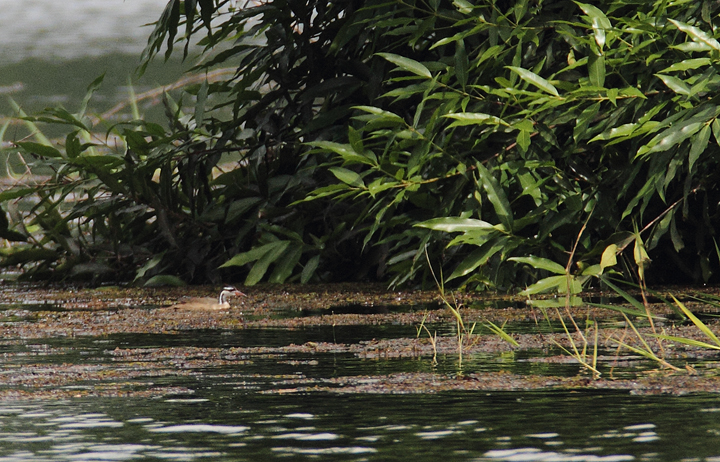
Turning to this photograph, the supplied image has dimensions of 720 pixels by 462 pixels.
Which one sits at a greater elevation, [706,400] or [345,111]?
[345,111]

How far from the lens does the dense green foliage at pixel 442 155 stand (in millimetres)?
5422

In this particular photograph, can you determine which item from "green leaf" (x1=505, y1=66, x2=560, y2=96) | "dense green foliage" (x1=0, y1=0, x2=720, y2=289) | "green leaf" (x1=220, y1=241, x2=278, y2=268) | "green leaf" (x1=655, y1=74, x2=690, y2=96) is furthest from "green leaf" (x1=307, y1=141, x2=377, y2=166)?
"green leaf" (x1=220, y1=241, x2=278, y2=268)

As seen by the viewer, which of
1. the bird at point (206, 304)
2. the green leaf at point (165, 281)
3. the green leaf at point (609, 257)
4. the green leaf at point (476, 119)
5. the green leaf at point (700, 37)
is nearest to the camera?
the green leaf at point (700, 37)

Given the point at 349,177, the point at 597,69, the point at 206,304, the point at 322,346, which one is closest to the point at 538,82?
the point at 597,69

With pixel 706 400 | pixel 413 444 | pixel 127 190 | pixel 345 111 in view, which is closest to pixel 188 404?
pixel 413 444

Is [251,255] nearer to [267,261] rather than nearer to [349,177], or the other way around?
[267,261]

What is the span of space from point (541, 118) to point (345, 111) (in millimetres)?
1675

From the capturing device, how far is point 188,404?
3150mm

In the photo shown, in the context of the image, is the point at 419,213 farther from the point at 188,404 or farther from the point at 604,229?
the point at 188,404

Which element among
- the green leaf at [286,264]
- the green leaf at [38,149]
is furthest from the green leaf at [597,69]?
the green leaf at [38,149]

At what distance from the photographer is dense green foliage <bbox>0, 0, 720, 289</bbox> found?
542 cm

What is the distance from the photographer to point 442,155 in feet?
19.5

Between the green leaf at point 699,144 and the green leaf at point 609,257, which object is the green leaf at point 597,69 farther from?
the green leaf at point 609,257

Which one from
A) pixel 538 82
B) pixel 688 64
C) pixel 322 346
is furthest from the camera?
pixel 538 82
